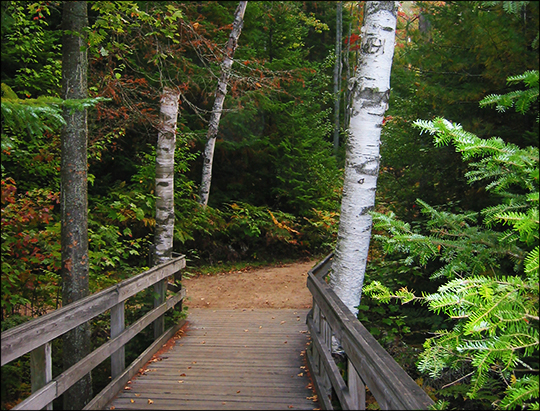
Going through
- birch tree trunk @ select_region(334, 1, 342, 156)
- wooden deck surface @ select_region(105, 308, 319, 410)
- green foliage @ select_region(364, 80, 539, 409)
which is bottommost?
wooden deck surface @ select_region(105, 308, 319, 410)

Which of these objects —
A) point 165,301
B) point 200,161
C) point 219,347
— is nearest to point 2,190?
point 165,301

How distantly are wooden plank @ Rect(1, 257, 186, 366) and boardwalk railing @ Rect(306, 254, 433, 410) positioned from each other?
7.21ft

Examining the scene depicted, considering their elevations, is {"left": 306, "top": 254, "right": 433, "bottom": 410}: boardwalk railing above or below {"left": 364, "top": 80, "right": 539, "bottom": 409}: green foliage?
below

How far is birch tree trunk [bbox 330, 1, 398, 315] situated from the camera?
199 inches

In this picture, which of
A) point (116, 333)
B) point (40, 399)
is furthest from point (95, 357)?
point (40, 399)

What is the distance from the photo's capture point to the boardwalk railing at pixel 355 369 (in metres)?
2.25

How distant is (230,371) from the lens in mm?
5191

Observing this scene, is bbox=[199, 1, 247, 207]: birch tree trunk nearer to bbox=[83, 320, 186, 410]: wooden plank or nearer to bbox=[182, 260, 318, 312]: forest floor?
bbox=[182, 260, 318, 312]: forest floor

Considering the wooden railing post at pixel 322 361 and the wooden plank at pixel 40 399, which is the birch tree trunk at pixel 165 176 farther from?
the wooden plank at pixel 40 399

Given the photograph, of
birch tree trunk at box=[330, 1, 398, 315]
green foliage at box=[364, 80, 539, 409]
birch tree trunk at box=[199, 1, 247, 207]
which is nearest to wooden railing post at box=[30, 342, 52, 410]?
green foliage at box=[364, 80, 539, 409]

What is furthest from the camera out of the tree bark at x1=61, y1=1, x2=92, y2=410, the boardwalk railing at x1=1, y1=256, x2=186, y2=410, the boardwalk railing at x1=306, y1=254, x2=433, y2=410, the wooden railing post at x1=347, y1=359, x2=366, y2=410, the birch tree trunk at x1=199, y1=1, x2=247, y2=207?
the birch tree trunk at x1=199, y1=1, x2=247, y2=207

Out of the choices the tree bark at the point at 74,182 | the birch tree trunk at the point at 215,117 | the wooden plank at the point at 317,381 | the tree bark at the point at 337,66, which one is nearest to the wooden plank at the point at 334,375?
the wooden plank at the point at 317,381

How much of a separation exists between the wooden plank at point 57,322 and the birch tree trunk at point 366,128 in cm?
262

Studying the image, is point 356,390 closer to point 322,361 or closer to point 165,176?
point 322,361
